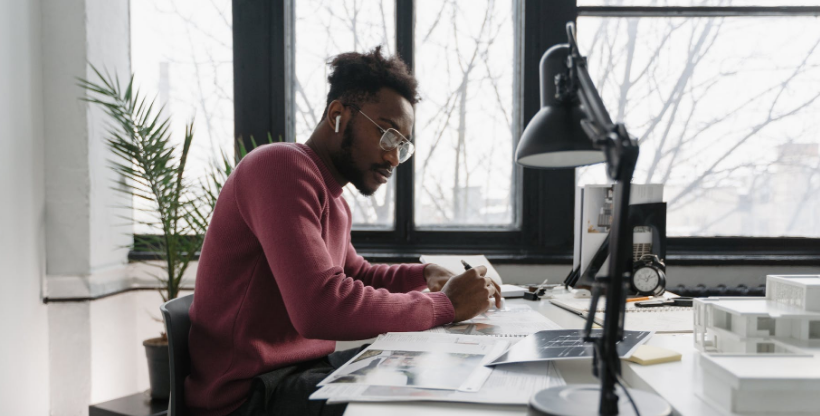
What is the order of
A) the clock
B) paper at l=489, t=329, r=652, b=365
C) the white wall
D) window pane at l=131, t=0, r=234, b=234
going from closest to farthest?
paper at l=489, t=329, r=652, b=365
the clock
the white wall
window pane at l=131, t=0, r=234, b=234

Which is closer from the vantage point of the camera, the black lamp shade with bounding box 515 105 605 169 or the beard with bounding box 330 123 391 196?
the black lamp shade with bounding box 515 105 605 169

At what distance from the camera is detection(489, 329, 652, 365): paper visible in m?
0.91

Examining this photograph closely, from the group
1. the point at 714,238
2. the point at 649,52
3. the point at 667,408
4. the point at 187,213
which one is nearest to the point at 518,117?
the point at 649,52

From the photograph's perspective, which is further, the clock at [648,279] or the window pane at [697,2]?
the window pane at [697,2]

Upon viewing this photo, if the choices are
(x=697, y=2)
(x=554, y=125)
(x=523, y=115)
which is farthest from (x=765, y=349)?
(x=697, y=2)

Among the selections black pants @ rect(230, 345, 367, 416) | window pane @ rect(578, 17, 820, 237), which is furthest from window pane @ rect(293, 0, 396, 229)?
black pants @ rect(230, 345, 367, 416)

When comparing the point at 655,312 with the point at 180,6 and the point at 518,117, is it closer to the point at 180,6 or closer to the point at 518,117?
the point at 518,117

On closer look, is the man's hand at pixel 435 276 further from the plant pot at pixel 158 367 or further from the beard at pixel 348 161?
the plant pot at pixel 158 367

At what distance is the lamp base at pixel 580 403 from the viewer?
0.58 m

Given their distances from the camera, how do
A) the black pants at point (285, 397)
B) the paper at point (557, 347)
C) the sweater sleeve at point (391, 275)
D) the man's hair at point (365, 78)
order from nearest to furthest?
the paper at point (557, 347) → the black pants at point (285, 397) → the man's hair at point (365, 78) → the sweater sleeve at point (391, 275)

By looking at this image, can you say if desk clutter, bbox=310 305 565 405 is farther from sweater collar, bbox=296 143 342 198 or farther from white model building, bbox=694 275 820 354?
sweater collar, bbox=296 143 342 198

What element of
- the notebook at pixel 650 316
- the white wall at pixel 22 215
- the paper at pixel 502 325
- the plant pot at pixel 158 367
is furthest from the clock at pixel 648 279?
the white wall at pixel 22 215

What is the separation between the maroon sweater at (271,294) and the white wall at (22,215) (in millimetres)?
1311

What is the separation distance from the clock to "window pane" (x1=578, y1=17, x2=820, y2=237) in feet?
3.01
